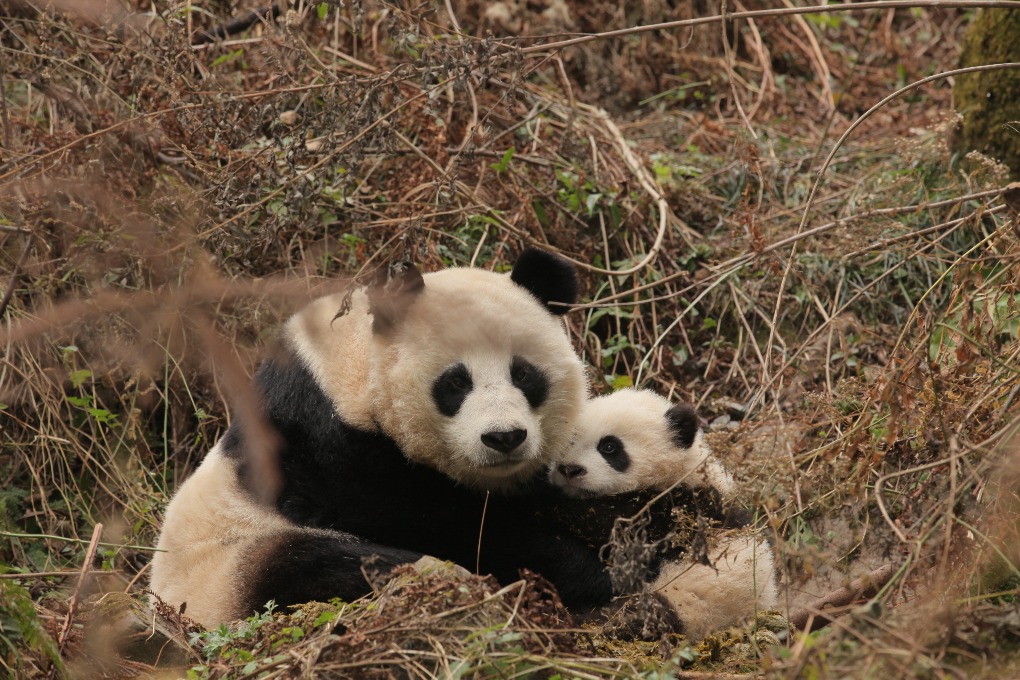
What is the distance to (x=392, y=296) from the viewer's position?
3.86m

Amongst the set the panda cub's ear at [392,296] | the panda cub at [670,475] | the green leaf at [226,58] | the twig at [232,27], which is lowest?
the panda cub at [670,475]

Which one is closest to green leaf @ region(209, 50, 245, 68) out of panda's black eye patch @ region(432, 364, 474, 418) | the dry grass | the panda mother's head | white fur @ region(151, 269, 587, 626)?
the dry grass

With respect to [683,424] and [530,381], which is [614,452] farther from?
[530,381]

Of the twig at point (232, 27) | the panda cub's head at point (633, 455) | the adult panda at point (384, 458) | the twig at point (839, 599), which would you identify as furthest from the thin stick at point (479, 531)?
the twig at point (232, 27)

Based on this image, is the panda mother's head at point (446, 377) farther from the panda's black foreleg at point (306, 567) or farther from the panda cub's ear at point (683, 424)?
the panda cub's ear at point (683, 424)

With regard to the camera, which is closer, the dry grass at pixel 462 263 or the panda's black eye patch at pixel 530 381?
the dry grass at pixel 462 263

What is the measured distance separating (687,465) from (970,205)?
2.62 m

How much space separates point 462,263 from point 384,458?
2.30 metres

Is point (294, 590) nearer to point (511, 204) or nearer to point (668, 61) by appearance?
point (511, 204)

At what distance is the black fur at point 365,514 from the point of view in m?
3.85

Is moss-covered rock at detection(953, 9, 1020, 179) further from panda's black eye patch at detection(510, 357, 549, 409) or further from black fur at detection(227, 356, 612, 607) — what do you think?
black fur at detection(227, 356, 612, 607)

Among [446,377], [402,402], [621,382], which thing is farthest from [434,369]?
[621,382]

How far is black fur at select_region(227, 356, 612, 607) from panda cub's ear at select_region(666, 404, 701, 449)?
2.32ft

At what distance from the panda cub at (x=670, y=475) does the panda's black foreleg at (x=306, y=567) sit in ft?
3.13
